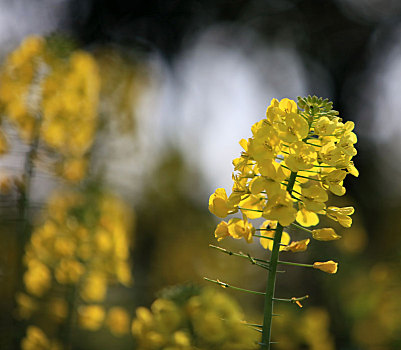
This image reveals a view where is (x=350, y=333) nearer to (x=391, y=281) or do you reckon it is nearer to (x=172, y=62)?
(x=391, y=281)

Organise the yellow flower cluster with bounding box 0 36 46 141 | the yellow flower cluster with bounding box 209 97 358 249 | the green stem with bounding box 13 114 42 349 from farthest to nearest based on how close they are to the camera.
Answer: the yellow flower cluster with bounding box 0 36 46 141, the green stem with bounding box 13 114 42 349, the yellow flower cluster with bounding box 209 97 358 249

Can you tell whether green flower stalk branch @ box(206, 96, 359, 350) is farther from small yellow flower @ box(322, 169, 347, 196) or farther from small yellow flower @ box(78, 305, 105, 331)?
small yellow flower @ box(78, 305, 105, 331)

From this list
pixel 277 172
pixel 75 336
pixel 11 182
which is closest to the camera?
pixel 277 172

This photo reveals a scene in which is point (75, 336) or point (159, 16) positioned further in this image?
point (159, 16)

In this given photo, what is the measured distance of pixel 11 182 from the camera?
11.9 ft

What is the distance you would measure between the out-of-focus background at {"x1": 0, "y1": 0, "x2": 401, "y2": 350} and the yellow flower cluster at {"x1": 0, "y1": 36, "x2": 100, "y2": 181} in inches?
0.5

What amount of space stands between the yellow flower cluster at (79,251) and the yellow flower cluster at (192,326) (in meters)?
1.11

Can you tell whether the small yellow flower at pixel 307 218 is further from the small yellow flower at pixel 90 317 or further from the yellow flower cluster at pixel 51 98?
the yellow flower cluster at pixel 51 98

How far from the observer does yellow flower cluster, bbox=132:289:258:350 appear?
2.56 meters

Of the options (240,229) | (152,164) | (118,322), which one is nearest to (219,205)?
(240,229)

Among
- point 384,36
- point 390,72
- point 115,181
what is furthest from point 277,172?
point 384,36

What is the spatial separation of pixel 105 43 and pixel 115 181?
3386 millimetres

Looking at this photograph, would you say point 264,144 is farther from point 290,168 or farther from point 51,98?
point 51,98

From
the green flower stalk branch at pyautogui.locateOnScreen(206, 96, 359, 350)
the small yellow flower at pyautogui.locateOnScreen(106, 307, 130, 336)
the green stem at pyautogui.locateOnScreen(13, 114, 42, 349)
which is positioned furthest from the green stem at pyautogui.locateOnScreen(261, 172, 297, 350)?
the green stem at pyautogui.locateOnScreen(13, 114, 42, 349)
